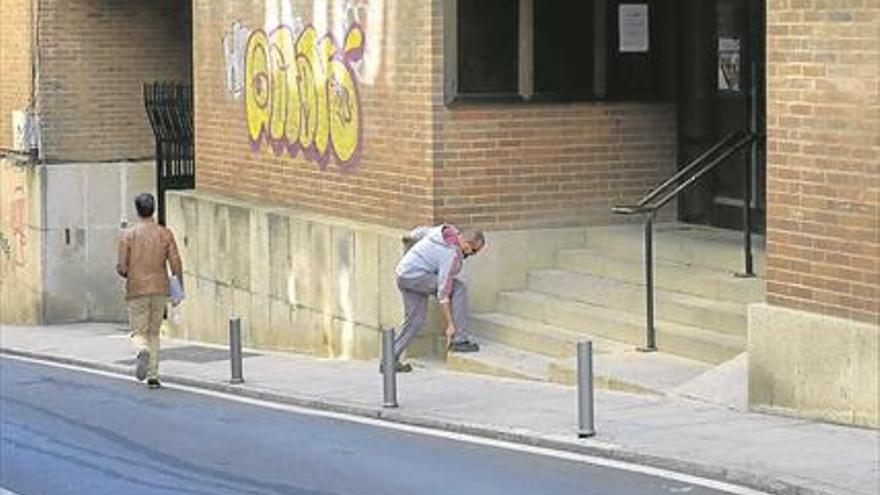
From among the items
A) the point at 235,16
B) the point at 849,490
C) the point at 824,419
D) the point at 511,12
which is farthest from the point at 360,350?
the point at 849,490

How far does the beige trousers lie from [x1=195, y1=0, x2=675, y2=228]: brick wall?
252 cm

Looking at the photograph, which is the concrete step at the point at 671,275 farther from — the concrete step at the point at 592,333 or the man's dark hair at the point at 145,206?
the man's dark hair at the point at 145,206

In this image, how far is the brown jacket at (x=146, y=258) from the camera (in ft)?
50.8

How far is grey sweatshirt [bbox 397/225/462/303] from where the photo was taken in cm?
1493

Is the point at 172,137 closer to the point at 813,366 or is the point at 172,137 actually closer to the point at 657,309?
the point at 657,309

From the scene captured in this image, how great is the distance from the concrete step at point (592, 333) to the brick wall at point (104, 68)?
1055 centimetres

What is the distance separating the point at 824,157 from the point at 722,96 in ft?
17.2

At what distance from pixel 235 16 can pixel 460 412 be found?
28.3 feet

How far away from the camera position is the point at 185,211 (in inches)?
837

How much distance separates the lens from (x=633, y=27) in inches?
685

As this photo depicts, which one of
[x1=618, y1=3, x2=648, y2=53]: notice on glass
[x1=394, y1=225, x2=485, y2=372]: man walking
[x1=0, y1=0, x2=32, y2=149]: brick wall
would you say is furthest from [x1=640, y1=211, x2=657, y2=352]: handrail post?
[x1=0, y1=0, x2=32, y2=149]: brick wall

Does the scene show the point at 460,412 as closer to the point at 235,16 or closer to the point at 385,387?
the point at 385,387

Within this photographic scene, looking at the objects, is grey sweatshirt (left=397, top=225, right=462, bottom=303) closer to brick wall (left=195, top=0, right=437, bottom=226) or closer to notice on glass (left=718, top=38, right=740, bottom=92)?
brick wall (left=195, top=0, right=437, bottom=226)

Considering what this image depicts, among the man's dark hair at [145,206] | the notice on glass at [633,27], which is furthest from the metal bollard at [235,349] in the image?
the notice on glass at [633,27]
